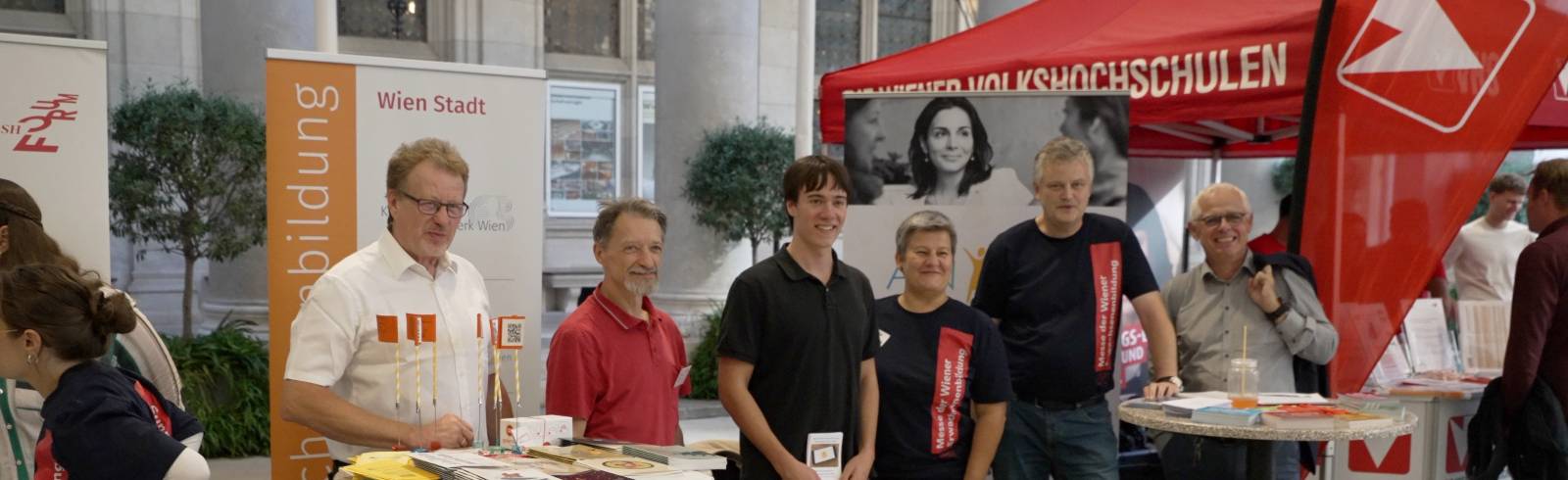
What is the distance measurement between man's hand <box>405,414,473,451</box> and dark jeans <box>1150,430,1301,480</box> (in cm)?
236

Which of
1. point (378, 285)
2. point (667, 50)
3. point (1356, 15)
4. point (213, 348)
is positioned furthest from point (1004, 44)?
point (667, 50)

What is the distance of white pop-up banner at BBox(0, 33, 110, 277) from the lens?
3.89 metres

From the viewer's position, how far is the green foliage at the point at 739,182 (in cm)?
1084

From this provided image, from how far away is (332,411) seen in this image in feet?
9.12

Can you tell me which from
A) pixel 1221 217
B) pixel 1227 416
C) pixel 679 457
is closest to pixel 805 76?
pixel 1221 217

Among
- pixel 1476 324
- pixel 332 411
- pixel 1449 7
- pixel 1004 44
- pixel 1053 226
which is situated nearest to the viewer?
pixel 332 411

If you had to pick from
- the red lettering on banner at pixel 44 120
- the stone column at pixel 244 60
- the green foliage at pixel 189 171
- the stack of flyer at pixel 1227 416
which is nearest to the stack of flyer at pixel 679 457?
the stack of flyer at pixel 1227 416

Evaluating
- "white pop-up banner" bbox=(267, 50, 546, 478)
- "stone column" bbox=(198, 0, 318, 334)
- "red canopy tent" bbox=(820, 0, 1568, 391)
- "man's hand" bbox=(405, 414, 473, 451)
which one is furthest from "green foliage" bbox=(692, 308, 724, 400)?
"man's hand" bbox=(405, 414, 473, 451)

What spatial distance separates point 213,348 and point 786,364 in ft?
16.4

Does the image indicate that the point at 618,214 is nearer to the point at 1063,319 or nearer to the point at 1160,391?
the point at 1063,319

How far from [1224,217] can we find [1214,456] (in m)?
0.76

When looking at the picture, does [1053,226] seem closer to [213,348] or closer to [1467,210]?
[1467,210]

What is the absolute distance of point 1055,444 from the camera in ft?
13.3

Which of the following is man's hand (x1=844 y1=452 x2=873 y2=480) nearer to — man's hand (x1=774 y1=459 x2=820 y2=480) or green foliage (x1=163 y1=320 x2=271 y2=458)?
man's hand (x1=774 y1=459 x2=820 y2=480)
